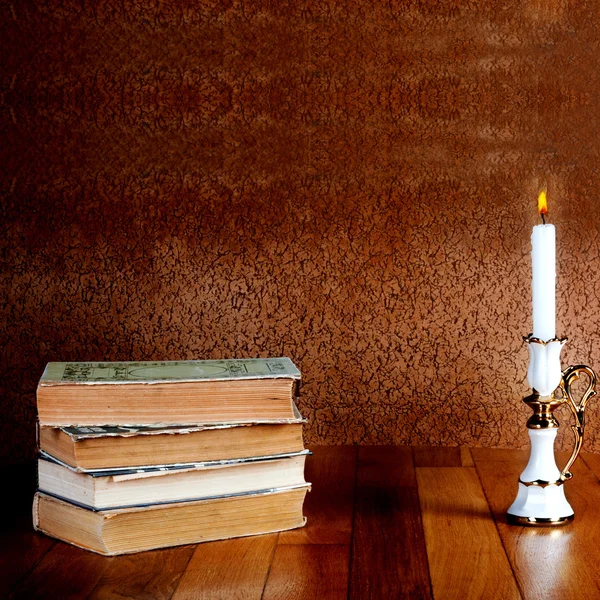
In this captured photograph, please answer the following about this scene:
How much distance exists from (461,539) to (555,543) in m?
0.09

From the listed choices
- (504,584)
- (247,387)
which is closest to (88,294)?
(247,387)

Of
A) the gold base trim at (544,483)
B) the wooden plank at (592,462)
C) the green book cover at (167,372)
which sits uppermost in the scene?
the green book cover at (167,372)

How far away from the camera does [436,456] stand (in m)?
1.07

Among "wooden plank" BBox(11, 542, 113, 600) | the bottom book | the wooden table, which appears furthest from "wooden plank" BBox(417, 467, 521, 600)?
"wooden plank" BBox(11, 542, 113, 600)

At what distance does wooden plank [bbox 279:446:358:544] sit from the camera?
774 millimetres

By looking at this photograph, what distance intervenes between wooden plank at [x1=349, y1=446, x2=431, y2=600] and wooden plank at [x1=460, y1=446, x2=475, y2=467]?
7 centimetres

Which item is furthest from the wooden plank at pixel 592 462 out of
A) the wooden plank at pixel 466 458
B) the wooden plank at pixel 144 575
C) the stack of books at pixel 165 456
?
the wooden plank at pixel 144 575

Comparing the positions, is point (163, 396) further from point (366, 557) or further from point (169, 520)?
point (366, 557)

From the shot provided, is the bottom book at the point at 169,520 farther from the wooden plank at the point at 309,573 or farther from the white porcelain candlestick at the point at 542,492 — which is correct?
the white porcelain candlestick at the point at 542,492

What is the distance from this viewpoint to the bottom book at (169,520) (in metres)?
0.74

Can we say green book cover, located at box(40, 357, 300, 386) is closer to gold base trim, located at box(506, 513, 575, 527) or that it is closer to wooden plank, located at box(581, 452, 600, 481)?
gold base trim, located at box(506, 513, 575, 527)

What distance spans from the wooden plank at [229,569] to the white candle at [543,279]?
35cm

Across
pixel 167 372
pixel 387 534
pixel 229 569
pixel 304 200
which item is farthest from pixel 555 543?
pixel 304 200

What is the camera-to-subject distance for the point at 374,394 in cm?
112
